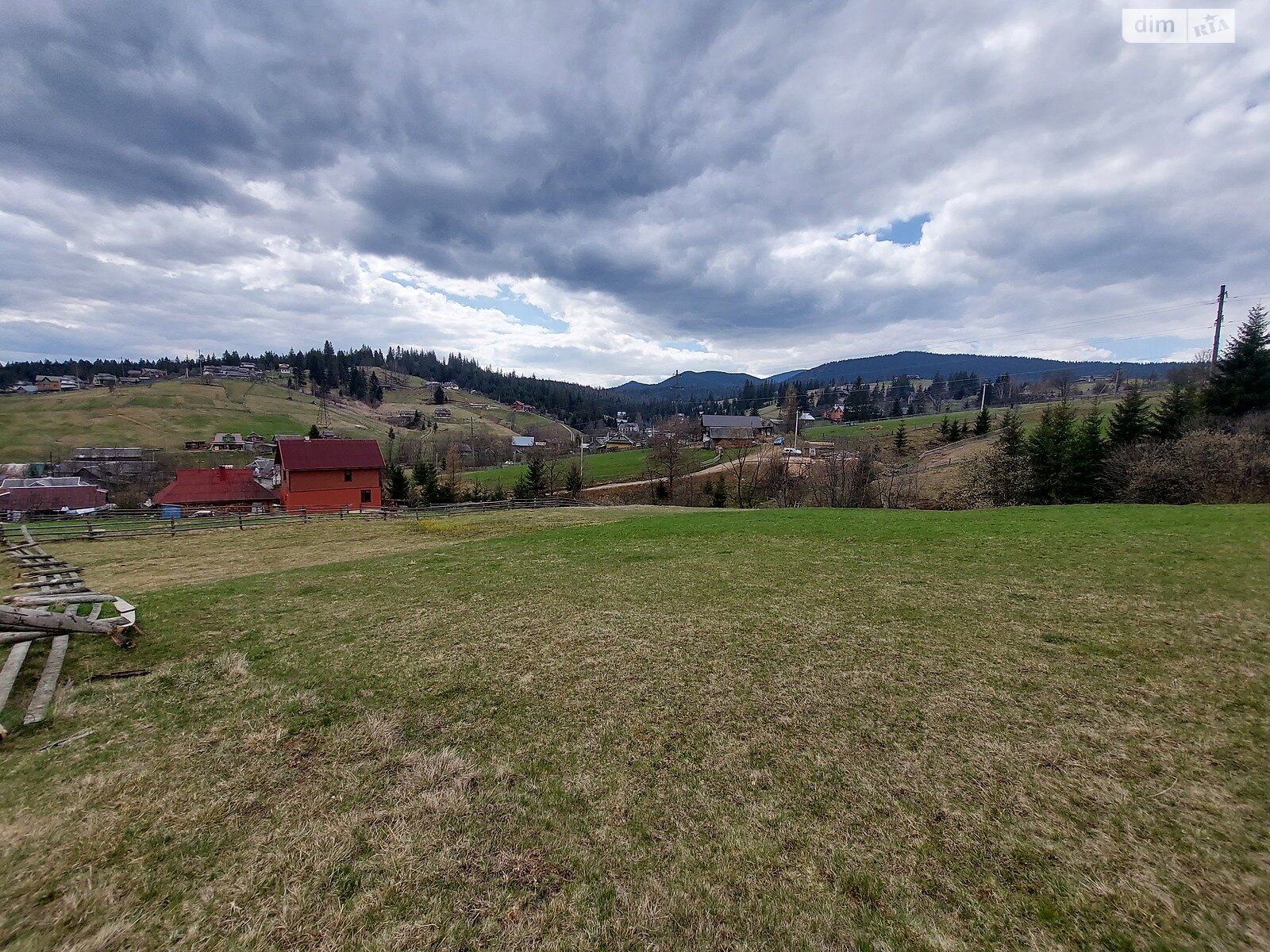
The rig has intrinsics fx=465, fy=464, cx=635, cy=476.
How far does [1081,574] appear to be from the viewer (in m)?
11.8

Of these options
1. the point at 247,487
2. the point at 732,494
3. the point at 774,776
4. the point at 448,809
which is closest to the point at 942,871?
the point at 774,776

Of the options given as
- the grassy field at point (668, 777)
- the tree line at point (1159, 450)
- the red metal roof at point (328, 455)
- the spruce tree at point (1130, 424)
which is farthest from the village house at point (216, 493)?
the spruce tree at point (1130, 424)

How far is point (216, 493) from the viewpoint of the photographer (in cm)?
4647

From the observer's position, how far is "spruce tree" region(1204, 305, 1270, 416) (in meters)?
→ 31.4

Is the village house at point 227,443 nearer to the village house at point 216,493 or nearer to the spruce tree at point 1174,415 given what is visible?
the village house at point 216,493

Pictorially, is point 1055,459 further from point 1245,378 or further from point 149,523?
point 149,523

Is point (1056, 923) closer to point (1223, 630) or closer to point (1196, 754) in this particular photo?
point (1196, 754)

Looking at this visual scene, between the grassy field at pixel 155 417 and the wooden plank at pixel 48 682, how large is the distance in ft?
337

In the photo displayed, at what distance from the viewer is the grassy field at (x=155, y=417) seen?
281 feet

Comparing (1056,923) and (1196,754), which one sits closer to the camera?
(1056,923)

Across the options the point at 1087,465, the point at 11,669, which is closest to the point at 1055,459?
the point at 1087,465

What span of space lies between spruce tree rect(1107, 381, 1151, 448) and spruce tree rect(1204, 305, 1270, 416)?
4.03 meters

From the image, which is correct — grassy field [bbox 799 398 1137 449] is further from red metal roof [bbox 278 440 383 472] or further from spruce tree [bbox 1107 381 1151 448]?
red metal roof [bbox 278 440 383 472]

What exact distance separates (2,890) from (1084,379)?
235 meters
